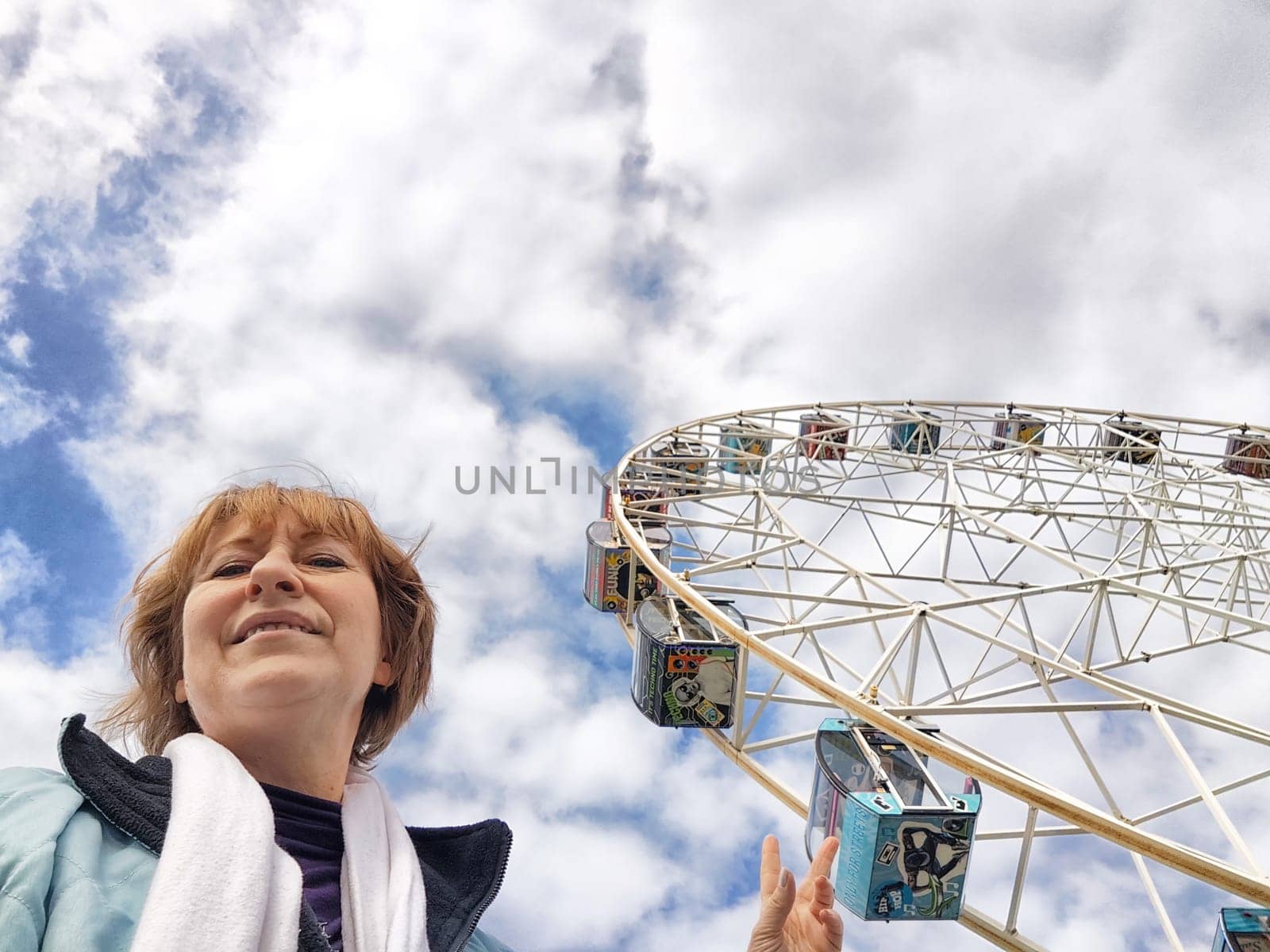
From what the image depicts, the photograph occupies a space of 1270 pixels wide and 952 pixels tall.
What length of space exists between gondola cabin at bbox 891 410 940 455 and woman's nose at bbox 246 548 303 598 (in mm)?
22789

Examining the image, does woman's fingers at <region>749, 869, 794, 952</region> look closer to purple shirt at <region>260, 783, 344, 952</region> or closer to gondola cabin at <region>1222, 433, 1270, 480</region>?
purple shirt at <region>260, 783, 344, 952</region>

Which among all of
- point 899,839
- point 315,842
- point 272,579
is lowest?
point 899,839

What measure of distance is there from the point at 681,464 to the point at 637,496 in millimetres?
3483

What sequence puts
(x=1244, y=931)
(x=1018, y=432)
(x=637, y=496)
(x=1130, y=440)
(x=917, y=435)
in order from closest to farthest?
(x=1244, y=931), (x=637, y=496), (x=917, y=435), (x=1130, y=440), (x=1018, y=432)

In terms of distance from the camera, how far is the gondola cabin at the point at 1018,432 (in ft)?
82.9

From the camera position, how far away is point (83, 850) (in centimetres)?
277

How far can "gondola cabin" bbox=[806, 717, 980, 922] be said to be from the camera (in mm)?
8031

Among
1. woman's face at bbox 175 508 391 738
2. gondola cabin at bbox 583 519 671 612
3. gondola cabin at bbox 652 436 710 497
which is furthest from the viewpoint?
gondola cabin at bbox 652 436 710 497

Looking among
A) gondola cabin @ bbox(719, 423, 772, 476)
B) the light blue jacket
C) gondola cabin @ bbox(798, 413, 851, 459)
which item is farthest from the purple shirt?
gondola cabin @ bbox(798, 413, 851, 459)

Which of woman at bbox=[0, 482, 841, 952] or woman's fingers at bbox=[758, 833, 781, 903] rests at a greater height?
woman at bbox=[0, 482, 841, 952]

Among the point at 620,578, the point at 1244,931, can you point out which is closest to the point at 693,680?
the point at 620,578

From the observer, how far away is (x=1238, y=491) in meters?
20.7

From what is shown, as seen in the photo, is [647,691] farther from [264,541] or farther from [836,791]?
[264,541]

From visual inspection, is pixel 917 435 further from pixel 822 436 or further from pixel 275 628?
pixel 275 628
